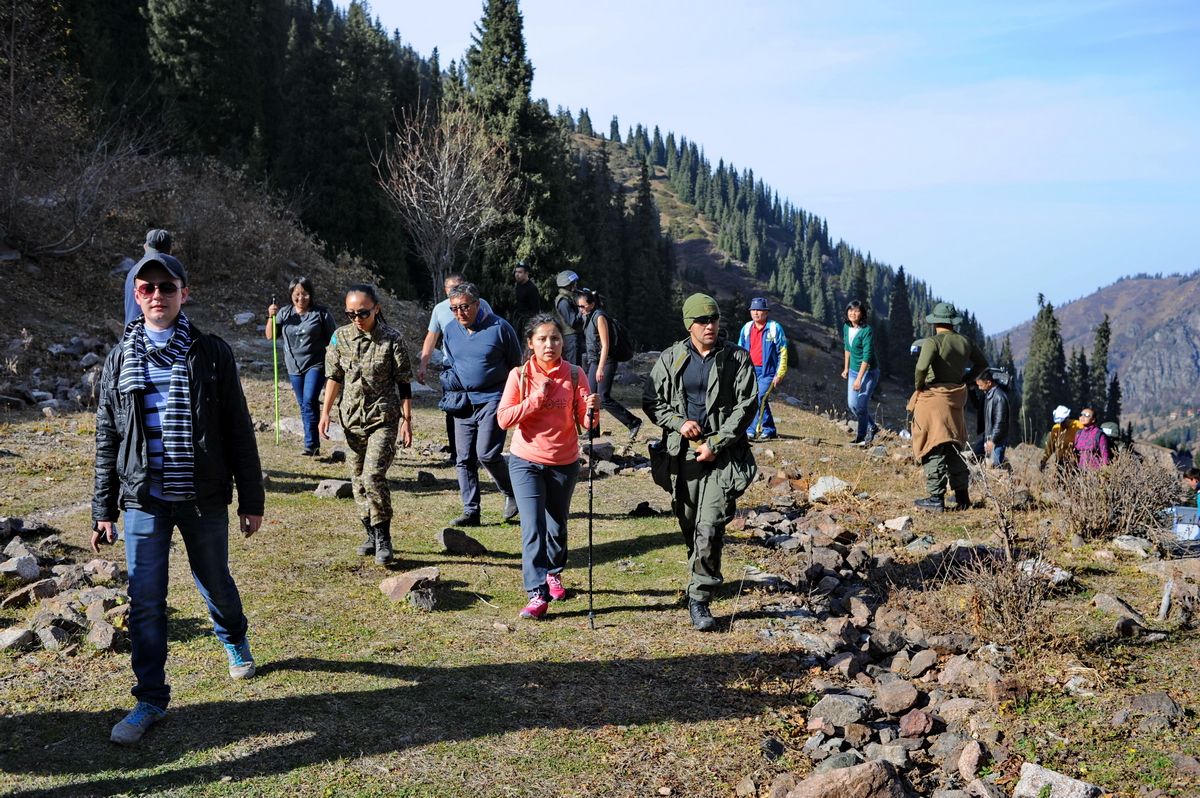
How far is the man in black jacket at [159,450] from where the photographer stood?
3.88 metres

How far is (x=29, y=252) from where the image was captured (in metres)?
17.2

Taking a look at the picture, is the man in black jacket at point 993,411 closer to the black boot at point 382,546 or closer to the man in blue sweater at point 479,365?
the man in blue sweater at point 479,365

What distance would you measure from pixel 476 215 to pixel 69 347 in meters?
14.1

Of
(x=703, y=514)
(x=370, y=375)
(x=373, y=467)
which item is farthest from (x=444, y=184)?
(x=703, y=514)

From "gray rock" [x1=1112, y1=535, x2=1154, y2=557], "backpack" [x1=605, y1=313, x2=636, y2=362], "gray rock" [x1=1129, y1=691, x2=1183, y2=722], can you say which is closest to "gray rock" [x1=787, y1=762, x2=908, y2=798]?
"gray rock" [x1=1129, y1=691, x2=1183, y2=722]

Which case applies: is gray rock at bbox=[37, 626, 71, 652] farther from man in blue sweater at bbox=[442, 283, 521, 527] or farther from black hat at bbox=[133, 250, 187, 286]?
man in blue sweater at bbox=[442, 283, 521, 527]

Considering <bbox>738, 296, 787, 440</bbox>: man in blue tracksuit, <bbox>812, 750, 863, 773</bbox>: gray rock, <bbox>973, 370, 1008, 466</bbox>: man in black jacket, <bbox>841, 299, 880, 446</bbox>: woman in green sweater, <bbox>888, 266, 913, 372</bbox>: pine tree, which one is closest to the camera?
<bbox>812, 750, 863, 773</bbox>: gray rock

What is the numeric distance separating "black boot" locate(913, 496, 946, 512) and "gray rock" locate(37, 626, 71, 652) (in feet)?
24.8

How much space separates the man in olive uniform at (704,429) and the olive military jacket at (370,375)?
194 cm

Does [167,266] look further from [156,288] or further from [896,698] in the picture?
[896,698]

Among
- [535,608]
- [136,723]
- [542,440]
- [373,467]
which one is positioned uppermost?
[542,440]

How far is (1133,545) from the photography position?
754cm

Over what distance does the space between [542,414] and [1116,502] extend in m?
5.34

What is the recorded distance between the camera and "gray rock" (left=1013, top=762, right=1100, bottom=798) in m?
3.91
